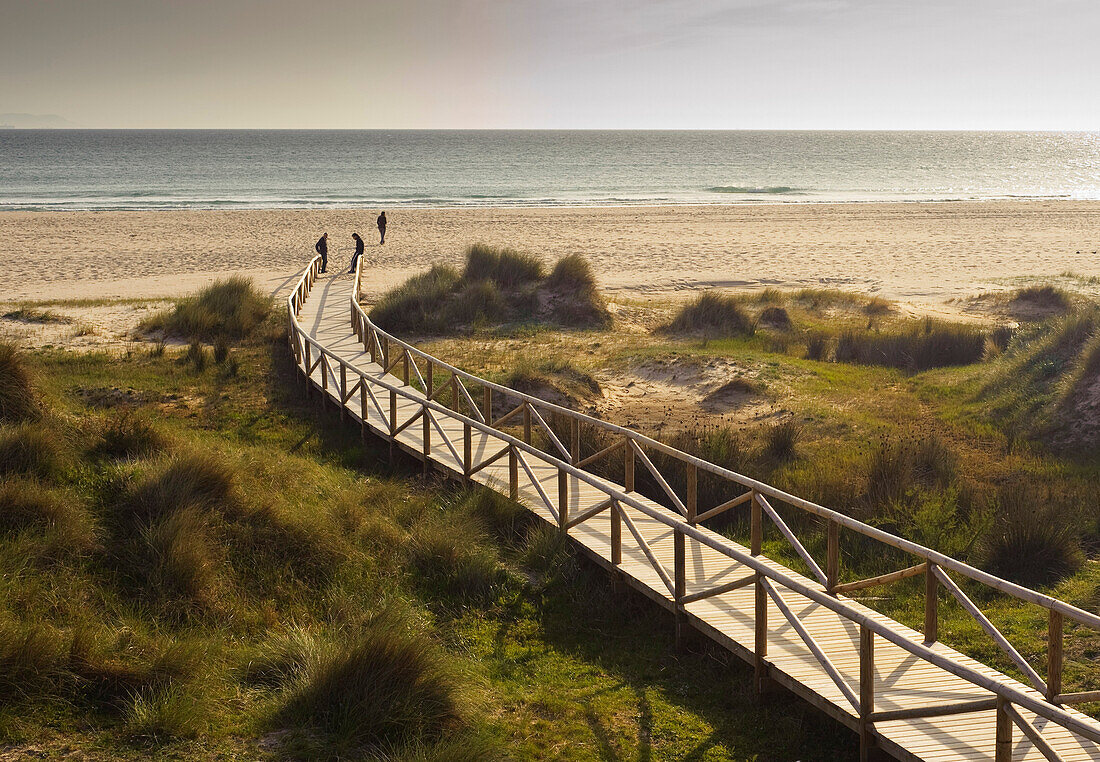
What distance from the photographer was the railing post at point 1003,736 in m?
4.73

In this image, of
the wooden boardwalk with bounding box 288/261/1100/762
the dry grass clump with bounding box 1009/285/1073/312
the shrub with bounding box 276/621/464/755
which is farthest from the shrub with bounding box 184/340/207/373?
the dry grass clump with bounding box 1009/285/1073/312

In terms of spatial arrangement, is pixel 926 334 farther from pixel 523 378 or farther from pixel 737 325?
pixel 523 378

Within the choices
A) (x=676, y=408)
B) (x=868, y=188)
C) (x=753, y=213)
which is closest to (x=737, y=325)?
(x=676, y=408)

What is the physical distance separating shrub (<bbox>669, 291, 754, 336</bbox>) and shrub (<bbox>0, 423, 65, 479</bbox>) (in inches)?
550

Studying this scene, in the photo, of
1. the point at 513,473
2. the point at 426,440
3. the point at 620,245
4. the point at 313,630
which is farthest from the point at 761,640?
the point at 620,245

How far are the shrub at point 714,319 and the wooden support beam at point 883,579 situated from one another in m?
13.1

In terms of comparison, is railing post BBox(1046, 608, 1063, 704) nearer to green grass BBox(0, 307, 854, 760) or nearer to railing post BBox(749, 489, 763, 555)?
green grass BBox(0, 307, 854, 760)

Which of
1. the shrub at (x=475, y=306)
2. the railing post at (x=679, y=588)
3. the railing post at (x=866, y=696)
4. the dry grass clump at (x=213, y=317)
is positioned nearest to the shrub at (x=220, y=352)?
the dry grass clump at (x=213, y=317)

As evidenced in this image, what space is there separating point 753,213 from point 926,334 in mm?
37547

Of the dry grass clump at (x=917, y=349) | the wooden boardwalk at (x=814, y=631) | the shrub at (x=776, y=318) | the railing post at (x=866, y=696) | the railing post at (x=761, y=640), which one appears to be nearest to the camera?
the wooden boardwalk at (x=814, y=631)

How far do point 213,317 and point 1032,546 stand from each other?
16111 millimetres

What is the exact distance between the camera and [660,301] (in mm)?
25422

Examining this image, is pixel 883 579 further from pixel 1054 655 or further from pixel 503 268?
pixel 503 268

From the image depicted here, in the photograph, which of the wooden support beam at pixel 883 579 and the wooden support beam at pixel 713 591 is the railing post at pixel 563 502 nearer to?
the wooden support beam at pixel 713 591
